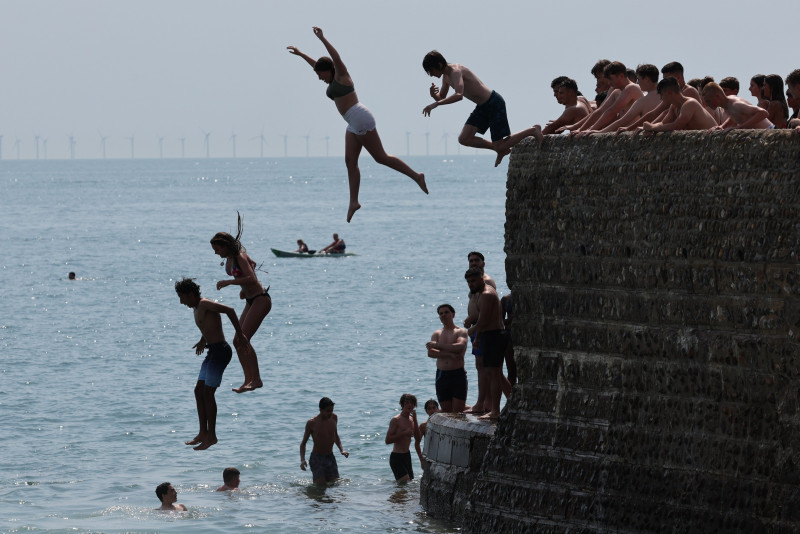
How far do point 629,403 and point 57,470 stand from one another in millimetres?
17844

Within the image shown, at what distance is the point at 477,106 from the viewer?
1487cm

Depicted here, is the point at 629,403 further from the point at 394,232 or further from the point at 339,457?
the point at 394,232

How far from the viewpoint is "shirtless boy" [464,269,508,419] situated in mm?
15742

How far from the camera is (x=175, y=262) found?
78438 mm

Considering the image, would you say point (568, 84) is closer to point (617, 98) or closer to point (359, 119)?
point (617, 98)

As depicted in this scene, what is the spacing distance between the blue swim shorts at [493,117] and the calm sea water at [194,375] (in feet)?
19.3

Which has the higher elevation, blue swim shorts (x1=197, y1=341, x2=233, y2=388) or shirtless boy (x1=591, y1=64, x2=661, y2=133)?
shirtless boy (x1=591, y1=64, x2=661, y2=133)

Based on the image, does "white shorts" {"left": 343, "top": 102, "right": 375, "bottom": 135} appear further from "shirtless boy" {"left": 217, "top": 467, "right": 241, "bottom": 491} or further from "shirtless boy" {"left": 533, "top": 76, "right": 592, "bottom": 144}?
"shirtless boy" {"left": 217, "top": 467, "right": 241, "bottom": 491}

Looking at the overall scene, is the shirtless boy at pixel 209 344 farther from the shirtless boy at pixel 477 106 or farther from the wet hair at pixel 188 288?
the shirtless boy at pixel 477 106

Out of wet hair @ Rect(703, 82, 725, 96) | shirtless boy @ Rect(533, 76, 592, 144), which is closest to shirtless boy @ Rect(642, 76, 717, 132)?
wet hair @ Rect(703, 82, 725, 96)

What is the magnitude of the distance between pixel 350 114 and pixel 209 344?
2856 millimetres

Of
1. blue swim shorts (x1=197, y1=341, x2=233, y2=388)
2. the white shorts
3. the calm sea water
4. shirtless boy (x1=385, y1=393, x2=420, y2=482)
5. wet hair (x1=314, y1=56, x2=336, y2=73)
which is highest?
wet hair (x1=314, y1=56, x2=336, y2=73)

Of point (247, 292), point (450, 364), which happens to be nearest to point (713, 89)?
point (247, 292)

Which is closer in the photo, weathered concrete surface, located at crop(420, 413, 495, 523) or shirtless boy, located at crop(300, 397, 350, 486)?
weathered concrete surface, located at crop(420, 413, 495, 523)
